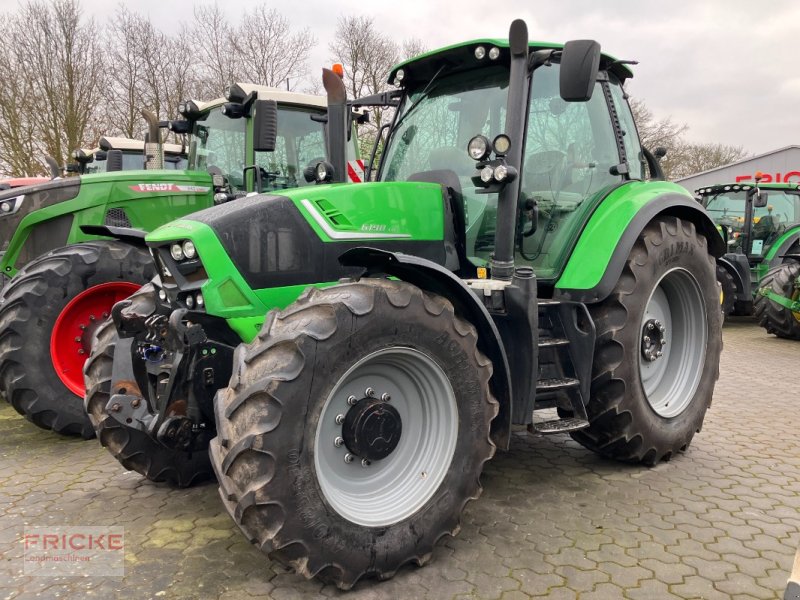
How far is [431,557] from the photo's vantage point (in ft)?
9.97

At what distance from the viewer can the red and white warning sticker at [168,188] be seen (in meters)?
6.07

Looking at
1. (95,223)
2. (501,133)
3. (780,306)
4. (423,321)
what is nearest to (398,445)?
(423,321)

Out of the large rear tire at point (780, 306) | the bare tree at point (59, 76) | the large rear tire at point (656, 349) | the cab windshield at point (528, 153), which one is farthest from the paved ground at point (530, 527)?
the bare tree at point (59, 76)

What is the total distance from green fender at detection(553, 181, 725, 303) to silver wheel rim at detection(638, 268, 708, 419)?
23.5 inches

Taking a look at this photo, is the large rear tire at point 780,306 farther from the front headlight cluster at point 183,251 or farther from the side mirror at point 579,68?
the front headlight cluster at point 183,251

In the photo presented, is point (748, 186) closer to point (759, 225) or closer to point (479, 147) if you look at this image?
point (759, 225)

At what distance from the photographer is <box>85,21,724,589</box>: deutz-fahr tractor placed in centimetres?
262

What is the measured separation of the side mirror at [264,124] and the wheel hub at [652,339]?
2.90 m

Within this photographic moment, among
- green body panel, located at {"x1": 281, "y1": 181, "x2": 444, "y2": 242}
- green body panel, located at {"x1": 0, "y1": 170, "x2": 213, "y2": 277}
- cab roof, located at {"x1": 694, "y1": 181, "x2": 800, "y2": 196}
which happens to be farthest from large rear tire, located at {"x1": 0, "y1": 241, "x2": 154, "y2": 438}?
cab roof, located at {"x1": 694, "y1": 181, "x2": 800, "y2": 196}

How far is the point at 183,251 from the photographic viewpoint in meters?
3.16

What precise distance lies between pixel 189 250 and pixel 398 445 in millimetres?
1346

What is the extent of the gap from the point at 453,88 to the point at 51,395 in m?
3.60

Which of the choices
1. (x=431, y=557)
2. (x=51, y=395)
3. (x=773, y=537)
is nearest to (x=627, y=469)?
(x=773, y=537)

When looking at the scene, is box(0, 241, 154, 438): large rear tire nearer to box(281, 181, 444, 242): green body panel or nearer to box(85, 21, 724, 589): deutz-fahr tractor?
box(85, 21, 724, 589): deutz-fahr tractor
